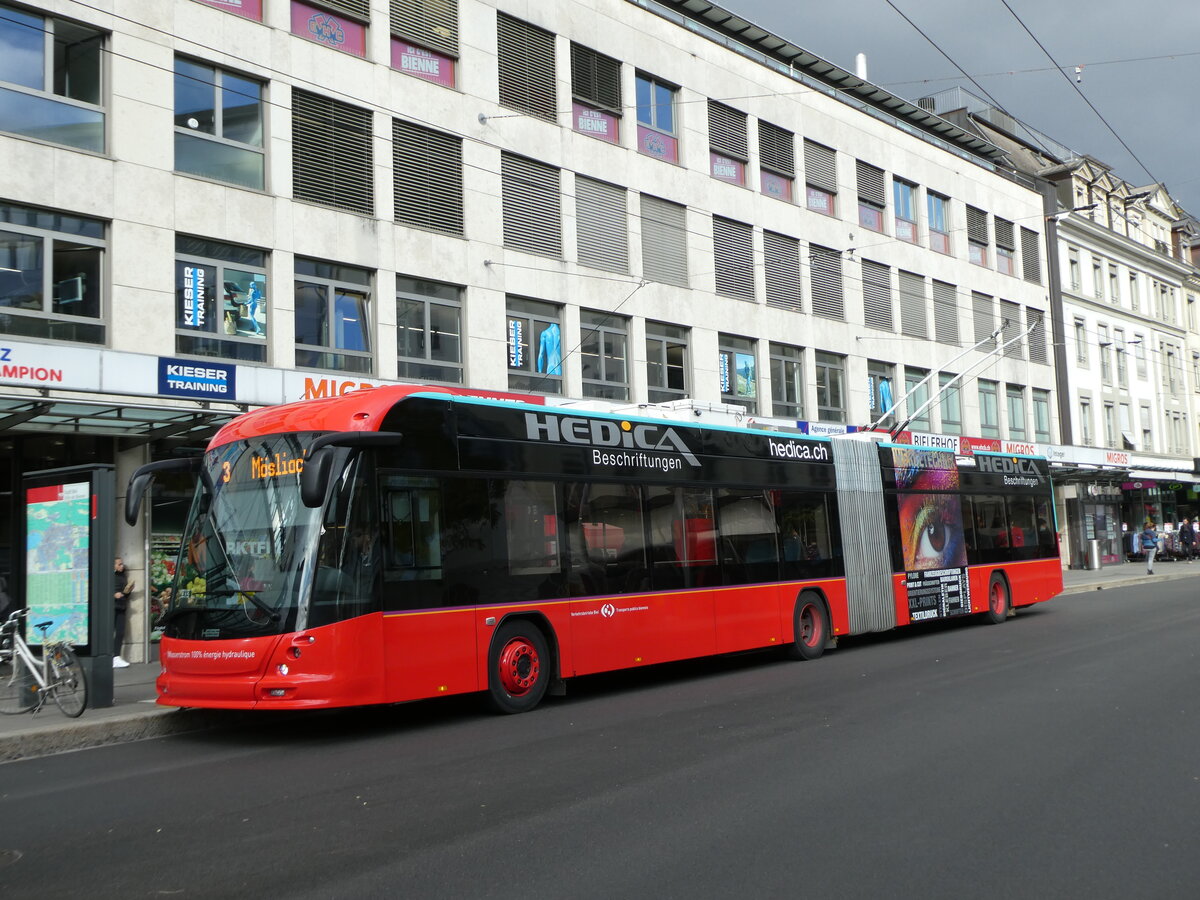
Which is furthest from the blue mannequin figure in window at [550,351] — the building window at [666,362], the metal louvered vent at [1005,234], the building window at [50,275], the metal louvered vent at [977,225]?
the metal louvered vent at [1005,234]

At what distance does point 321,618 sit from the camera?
9680mm

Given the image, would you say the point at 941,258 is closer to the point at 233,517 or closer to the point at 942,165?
the point at 942,165

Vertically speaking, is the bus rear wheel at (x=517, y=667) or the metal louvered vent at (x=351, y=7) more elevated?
the metal louvered vent at (x=351, y=7)

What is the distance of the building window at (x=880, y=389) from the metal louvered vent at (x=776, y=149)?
5948 millimetres

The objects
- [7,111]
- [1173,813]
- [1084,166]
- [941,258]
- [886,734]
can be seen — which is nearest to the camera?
[1173,813]

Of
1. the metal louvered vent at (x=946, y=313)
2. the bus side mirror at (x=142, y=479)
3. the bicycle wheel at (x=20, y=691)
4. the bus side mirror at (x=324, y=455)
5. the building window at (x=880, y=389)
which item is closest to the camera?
the bus side mirror at (x=324, y=455)

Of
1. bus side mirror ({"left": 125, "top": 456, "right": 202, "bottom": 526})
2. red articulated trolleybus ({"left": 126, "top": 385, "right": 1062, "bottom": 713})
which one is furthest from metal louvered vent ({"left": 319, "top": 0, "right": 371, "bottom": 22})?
bus side mirror ({"left": 125, "top": 456, "right": 202, "bottom": 526})

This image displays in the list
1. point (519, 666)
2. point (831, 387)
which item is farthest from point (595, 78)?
point (519, 666)

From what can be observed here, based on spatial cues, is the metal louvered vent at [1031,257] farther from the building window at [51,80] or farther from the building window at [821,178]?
the building window at [51,80]

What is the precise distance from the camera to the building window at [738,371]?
2712cm

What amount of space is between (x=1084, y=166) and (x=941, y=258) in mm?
14660

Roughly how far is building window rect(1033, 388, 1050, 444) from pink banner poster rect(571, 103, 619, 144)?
878 inches

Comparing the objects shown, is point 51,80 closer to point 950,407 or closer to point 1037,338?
point 950,407

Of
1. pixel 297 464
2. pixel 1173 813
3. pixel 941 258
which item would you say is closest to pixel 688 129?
pixel 941 258
